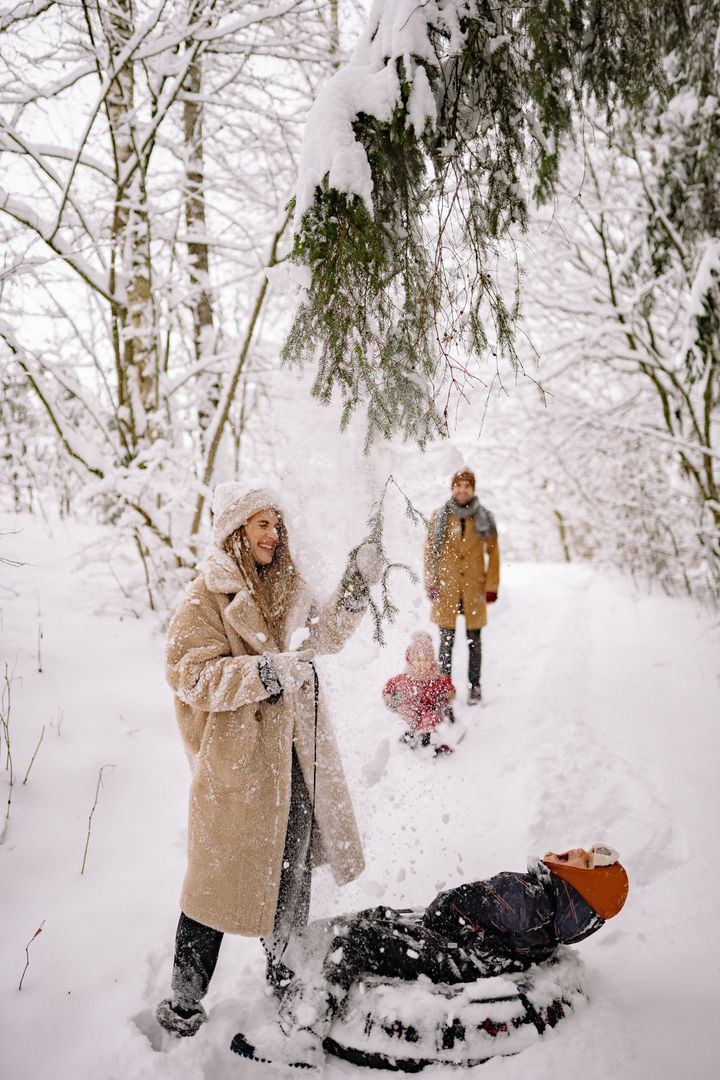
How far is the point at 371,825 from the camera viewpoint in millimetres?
3355

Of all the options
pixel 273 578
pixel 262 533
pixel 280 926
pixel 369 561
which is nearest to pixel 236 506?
pixel 262 533

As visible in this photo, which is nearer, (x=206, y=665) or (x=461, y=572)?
(x=206, y=665)

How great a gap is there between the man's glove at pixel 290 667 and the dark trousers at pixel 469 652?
3.08 meters

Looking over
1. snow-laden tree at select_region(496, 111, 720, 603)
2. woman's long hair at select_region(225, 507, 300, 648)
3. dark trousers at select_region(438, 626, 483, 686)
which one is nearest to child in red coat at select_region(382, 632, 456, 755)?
dark trousers at select_region(438, 626, 483, 686)

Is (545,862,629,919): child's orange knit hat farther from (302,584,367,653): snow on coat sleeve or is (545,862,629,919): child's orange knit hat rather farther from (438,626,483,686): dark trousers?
(438,626,483,686): dark trousers

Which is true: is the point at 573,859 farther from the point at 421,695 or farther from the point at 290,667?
the point at 421,695

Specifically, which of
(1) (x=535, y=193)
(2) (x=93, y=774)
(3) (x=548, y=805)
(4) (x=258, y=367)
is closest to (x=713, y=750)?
(3) (x=548, y=805)

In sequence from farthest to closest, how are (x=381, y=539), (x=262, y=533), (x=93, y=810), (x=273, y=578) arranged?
(x=93, y=810), (x=273, y=578), (x=262, y=533), (x=381, y=539)

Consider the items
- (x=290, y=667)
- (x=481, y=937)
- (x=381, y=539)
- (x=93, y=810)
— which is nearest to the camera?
(x=290, y=667)

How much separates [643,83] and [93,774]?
452cm

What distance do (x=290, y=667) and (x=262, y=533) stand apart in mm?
625

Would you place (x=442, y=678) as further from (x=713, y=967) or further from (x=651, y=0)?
(x=651, y=0)

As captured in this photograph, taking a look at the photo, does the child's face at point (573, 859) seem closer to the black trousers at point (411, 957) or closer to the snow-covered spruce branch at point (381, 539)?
the black trousers at point (411, 957)

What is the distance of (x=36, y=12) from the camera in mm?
4004
